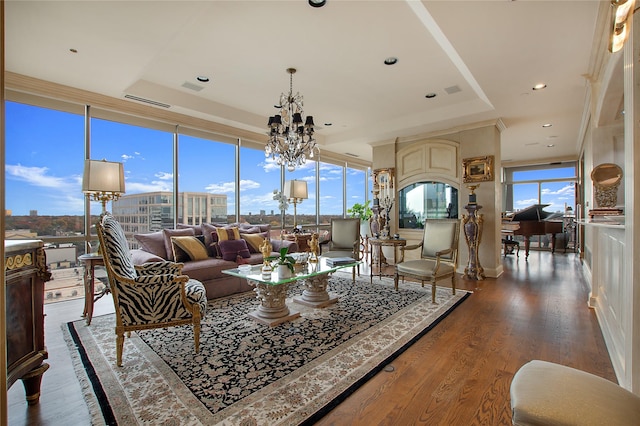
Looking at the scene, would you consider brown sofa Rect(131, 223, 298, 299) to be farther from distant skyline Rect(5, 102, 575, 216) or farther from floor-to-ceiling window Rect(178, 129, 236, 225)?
distant skyline Rect(5, 102, 575, 216)

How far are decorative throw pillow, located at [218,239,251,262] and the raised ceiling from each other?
7.25 ft

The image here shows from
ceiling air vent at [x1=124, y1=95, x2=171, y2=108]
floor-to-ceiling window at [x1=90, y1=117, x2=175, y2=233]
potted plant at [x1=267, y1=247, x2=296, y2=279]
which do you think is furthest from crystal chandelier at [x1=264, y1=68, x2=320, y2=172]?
floor-to-ceiling window at [x1=90, y1=117, x2=175, y2=233]

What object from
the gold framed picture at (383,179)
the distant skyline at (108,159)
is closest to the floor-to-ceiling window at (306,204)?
the distant skyline at (108,159)

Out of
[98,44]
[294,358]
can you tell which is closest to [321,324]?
[294,358]

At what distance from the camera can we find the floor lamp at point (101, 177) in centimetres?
318

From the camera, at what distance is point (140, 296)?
2266 millimetres

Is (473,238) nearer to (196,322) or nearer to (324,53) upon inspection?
(324,53)

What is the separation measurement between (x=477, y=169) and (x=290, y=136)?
3578 millimetres

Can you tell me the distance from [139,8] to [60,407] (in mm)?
2860

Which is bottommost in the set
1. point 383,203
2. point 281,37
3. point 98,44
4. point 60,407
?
point 60,407

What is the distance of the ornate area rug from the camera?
67.7 inches

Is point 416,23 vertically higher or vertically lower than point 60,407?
higher

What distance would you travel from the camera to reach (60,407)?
1.77 meters

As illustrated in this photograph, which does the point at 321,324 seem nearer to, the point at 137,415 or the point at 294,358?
the point at 294,358
